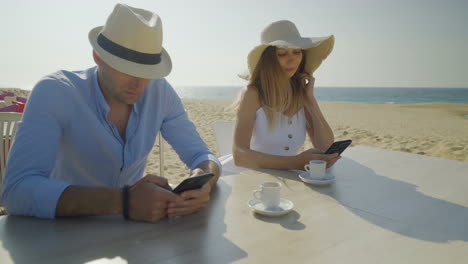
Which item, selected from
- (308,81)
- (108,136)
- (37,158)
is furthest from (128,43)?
(308,81)

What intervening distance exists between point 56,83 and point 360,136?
7.59 m

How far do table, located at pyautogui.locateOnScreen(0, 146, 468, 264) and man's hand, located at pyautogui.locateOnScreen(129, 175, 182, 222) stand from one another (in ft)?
0.13

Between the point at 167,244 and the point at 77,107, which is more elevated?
the point at 77,107

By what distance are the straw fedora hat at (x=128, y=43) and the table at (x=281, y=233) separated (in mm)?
677

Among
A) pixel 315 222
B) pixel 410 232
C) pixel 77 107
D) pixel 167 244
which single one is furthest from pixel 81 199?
pixel 410 232

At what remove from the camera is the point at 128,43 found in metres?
1.56

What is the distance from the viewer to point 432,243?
113 cm

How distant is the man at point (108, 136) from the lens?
4.17 ft

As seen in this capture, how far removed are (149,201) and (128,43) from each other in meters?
0.75

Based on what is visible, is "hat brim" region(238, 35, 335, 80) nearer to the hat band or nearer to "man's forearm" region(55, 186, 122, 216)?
the hat band

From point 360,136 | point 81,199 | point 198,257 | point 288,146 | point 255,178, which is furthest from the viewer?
point 360,136

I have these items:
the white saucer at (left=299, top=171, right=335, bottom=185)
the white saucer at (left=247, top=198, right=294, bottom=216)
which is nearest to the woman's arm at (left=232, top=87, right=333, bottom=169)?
the white saucer at (left=299, top=171, right=335, bottom=185)

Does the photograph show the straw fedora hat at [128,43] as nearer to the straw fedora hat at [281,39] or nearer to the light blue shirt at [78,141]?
the light blue shirt at [78,141]

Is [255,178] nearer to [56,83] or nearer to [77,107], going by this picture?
[77,107]
